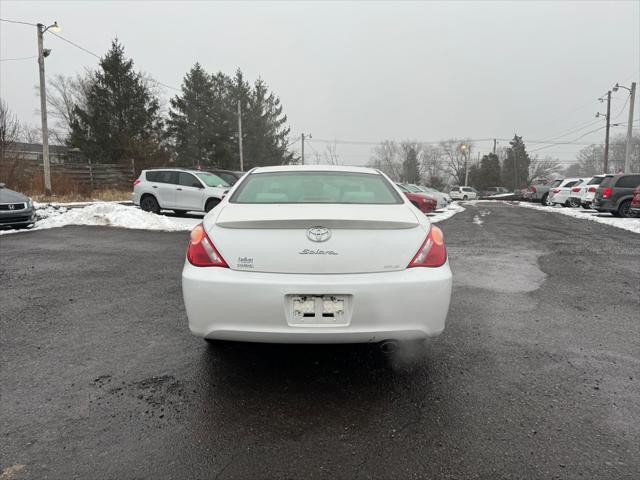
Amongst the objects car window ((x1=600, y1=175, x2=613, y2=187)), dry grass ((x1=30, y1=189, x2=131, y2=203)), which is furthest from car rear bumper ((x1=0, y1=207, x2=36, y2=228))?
car window ((x1=600, y1=175, x2=613, y2=187))

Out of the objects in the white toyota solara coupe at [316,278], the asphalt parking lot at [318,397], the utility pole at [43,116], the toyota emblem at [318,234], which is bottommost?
the asphalt parking lot at [318,397]

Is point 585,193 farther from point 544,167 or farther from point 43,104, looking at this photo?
point 544,167

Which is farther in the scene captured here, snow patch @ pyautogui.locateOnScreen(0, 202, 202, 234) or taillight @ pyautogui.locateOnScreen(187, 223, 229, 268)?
snow patch @ pyautogui.locateOnScreen(0, 202, 202, 234)

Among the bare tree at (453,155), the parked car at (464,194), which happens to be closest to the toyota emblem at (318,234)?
the parked car at (464,194)

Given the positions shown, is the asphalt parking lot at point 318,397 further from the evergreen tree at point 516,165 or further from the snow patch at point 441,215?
the evergreen tree at point 516,165

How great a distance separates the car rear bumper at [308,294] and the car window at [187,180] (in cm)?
1220

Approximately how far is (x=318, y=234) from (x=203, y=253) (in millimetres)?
763

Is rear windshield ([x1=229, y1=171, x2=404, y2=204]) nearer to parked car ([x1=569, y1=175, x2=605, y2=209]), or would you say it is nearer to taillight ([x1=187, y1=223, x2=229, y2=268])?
taillight ([x1=187, y1=223, x2=229, y2=268])

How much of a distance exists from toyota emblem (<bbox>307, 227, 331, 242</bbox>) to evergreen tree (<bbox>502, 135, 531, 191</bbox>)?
83.0 meters

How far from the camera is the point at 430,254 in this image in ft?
9.23

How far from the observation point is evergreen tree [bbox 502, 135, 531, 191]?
78.2 meters

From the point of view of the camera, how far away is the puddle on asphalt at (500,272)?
227 inches

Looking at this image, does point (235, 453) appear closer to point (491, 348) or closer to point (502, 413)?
point (502, 413)

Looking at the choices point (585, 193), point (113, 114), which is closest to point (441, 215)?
point (585, 193)
